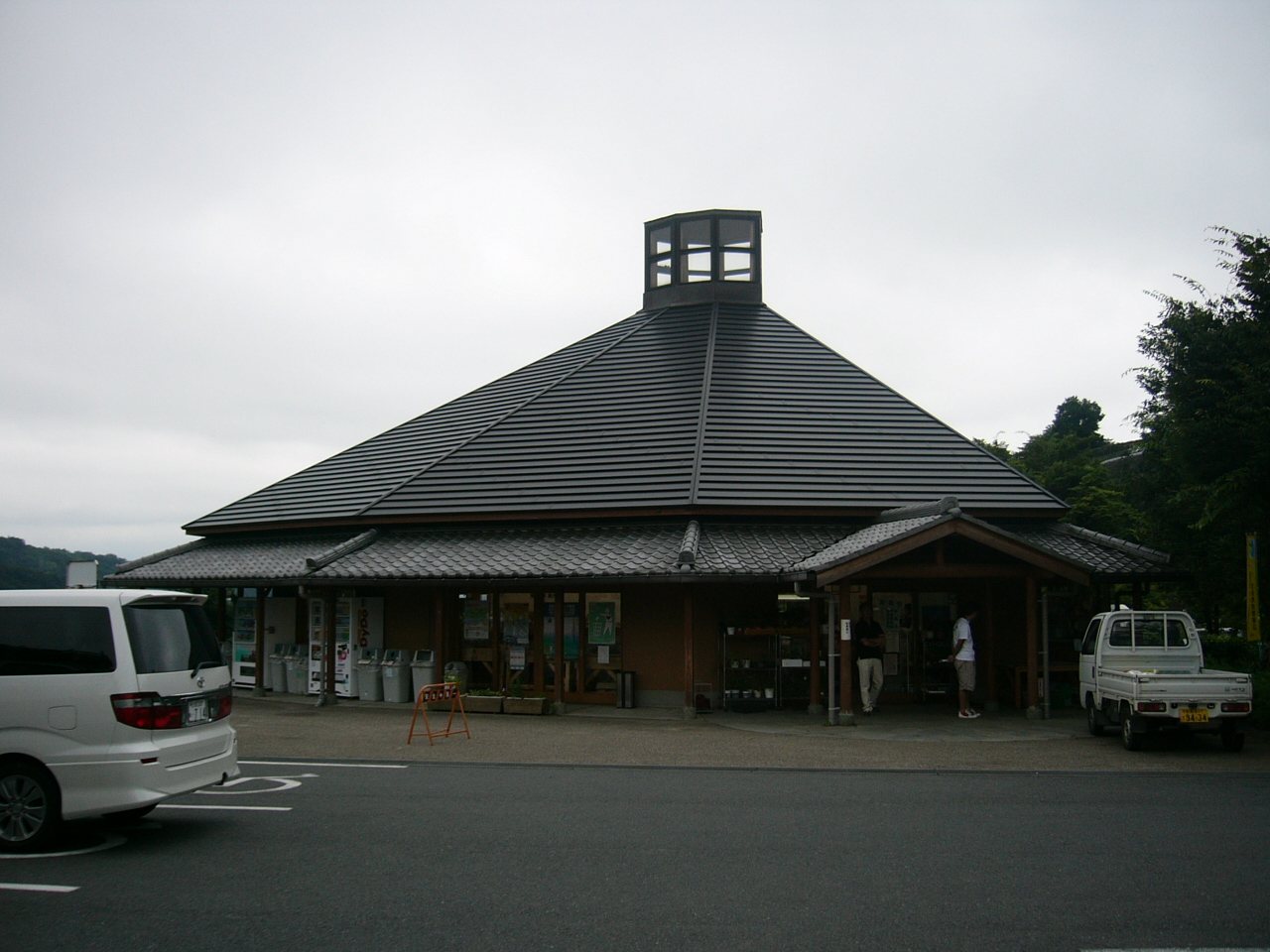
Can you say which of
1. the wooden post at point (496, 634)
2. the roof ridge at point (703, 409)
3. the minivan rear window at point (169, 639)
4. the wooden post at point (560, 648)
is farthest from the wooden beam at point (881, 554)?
the minivan rear window at point (169, 639)

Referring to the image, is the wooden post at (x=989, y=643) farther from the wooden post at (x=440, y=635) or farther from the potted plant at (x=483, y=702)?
the wooden post at (x=440, y=635)

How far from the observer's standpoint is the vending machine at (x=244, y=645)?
899 inches

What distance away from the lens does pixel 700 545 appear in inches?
704

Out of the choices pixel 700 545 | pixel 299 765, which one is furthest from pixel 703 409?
pixel 299 765

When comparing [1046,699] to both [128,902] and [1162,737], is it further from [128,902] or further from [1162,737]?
[128,902]

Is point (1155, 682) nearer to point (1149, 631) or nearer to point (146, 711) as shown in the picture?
point (1149, 631)

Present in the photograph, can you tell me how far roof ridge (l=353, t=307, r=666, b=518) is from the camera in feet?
72.6

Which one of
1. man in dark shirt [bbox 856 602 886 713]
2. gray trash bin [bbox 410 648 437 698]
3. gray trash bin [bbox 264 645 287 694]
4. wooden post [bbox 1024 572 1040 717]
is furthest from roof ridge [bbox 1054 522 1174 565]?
gray trash bin [bbox 264 645 287 694]

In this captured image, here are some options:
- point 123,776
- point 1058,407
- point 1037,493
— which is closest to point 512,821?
point 123,776

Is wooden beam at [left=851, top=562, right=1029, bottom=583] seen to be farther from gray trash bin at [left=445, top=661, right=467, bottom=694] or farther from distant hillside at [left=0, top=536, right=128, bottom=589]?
distant hillside at [left=0, top=536, right=128, bottom=589]

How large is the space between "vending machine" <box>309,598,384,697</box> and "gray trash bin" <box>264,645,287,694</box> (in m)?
0.99

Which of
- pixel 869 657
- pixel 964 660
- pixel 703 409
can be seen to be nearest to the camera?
pixel 964 660

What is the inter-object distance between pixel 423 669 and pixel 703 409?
25.4ft

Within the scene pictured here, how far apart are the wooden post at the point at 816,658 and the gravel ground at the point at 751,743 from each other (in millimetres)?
275
